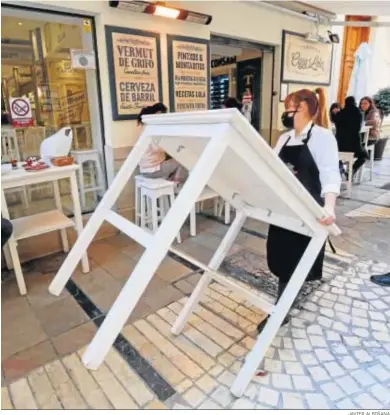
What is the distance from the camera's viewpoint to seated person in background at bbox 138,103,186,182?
3117 mm

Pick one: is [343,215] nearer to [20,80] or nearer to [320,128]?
[320,128]

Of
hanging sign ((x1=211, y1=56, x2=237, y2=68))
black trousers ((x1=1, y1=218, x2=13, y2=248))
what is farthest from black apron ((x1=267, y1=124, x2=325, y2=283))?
hanging sign ((x1=211, y1=56, x2=237, y2=68))

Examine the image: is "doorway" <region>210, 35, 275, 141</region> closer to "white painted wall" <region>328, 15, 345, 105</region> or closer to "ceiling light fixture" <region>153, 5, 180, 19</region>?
"ceiling light fixture" <region>153, 5, 180, 19</region>

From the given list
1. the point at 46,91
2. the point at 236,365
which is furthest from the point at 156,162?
the point at 236,365

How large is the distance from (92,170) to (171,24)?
1.75m

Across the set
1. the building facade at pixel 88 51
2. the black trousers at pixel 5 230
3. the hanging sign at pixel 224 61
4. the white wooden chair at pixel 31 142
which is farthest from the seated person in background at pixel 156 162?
the hanging sign at pixel 224 61

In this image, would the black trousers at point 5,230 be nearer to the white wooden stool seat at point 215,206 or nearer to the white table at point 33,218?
the white table at point 33,218

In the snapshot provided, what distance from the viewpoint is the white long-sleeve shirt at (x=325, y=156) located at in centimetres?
158

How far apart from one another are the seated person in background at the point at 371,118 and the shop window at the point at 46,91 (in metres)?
4.82

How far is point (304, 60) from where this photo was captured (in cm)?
515

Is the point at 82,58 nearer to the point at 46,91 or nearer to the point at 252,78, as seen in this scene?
the point at 46,91

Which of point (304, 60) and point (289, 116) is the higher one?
point (304, 60)

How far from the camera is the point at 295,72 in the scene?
5051mm

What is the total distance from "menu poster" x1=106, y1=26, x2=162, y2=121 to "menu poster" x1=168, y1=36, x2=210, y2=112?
0.19 meters
